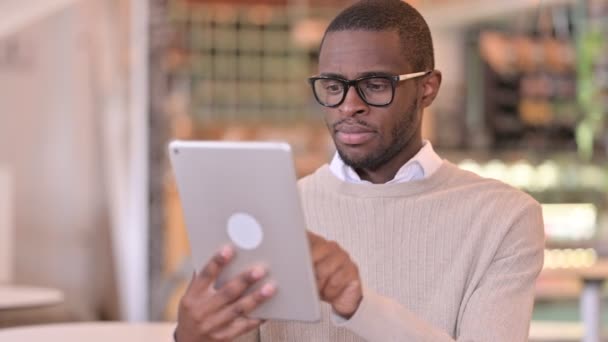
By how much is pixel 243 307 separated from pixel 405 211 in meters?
0.45

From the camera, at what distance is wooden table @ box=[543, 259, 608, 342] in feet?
13.4

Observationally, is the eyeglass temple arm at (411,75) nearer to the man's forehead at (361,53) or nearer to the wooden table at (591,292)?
the man's forehead at (361,53)

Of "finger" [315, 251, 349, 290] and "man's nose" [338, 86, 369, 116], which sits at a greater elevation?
"man's nose" [338, 86, 369, 116]

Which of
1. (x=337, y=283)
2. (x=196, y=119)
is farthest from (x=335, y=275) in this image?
(x=196, y=119)

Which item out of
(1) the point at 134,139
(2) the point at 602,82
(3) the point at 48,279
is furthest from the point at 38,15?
(2) the point at 602,82

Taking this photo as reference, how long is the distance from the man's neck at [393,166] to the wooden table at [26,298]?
1.52 meters

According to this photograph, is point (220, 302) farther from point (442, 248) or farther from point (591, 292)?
point (591, 292)

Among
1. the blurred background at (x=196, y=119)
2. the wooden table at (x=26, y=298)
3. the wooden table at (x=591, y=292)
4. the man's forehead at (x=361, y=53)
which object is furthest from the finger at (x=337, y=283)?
the wooden table at (x=591, y=292)

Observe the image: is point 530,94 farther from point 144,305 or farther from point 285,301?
point 285,301

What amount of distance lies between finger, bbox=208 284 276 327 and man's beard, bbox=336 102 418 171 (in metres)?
0.33

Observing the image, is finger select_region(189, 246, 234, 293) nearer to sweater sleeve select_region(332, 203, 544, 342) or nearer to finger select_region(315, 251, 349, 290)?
finger select_region(315, 251, 349, 290)

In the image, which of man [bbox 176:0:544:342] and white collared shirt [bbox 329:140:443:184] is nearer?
man [bbox 176:0:544:342]

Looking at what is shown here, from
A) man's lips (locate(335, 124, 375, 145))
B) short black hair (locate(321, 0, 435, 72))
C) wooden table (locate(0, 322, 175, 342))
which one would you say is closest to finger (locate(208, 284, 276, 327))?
man's lips (locate(335, 124, 375, 145))

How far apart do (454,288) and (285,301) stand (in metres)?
0.37
